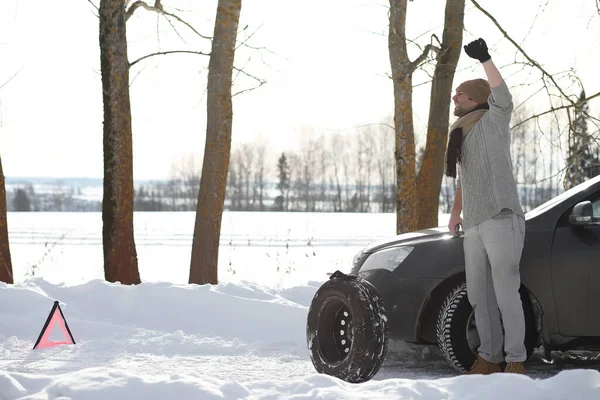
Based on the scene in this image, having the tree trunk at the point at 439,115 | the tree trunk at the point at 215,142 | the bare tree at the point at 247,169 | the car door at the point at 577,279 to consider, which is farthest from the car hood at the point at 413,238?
the bare tree at the point at 247,169

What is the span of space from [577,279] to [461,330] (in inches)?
35.9

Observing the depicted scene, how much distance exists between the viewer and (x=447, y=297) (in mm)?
5828

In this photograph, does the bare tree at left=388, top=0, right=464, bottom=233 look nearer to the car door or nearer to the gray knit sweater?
the gray knit sweater

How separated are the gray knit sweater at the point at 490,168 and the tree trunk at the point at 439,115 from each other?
7.15 metres

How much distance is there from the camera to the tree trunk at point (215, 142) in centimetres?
1132

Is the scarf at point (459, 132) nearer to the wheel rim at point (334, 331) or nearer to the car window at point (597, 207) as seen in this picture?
the car window at point (597, 207)

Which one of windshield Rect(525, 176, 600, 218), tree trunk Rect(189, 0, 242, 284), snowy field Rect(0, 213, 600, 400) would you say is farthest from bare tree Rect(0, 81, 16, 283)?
windshield Rect(525, 176, 600, 218)

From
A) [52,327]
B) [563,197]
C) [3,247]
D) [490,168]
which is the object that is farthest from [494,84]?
Result: [3,247]

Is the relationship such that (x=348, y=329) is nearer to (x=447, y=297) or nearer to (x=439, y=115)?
Result: (x=447, y=297)

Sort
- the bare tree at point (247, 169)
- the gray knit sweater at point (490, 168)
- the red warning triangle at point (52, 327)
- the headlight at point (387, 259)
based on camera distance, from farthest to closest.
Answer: the bare tree at point (247, 169)
the red warning triangle at point (52, 327)
the headlight at point (387, 259)
the gray knit sweater at point (490, 168)

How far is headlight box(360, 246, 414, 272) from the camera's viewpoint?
5.99 m

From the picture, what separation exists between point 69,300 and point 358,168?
2849 inches

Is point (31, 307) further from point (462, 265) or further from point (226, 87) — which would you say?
point (462, 265)

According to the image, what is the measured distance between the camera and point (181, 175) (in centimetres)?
10275
